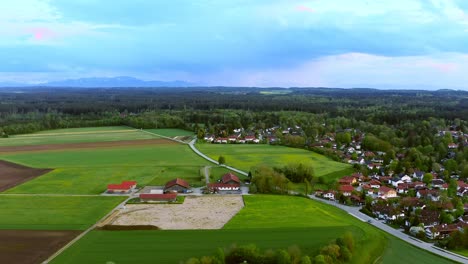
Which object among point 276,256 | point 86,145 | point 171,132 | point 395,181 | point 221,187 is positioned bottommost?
point 395,181

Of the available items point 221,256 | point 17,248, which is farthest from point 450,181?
point 17,248

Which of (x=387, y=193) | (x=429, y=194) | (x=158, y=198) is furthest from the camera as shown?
(x=387, y=193)

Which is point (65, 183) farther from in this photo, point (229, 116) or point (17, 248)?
point (229, 116)

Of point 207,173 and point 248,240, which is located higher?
point 248,240

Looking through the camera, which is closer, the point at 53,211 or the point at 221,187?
the point at 53,211

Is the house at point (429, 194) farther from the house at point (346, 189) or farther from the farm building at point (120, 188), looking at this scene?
the farm building at point (120, 188)

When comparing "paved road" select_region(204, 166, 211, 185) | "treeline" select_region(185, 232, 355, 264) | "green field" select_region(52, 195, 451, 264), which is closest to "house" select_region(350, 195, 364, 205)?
"green field" select_region(52, 195, 451, 264)

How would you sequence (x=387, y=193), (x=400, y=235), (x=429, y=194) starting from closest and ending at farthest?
(x=400, y=235) → (x=429, y=194) → (x=387, y=193)

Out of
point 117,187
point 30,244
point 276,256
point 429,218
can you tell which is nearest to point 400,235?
point 429,218

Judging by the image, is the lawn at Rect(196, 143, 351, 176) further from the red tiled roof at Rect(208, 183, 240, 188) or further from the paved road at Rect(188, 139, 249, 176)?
the red tiled roof at Rect(208, 183, 240, 188)

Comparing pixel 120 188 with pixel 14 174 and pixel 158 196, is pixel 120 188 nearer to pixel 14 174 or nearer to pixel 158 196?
pixel 158 196
